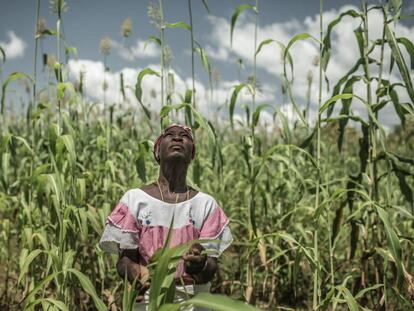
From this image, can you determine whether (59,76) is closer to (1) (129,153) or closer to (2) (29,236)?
(2) (29,236)

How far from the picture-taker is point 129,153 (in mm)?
3457

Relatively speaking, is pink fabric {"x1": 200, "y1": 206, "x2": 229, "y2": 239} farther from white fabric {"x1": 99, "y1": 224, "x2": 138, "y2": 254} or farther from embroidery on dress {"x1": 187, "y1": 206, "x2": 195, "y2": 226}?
white fabric {"x1": 99, "y1": 224, "x2": 138, "y2": 254}

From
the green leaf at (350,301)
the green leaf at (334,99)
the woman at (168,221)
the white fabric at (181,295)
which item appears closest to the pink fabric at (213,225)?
the woman at (168,221)

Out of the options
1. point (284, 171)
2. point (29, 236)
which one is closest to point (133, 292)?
point (29, 236)

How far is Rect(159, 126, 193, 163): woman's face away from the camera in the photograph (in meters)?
1.82

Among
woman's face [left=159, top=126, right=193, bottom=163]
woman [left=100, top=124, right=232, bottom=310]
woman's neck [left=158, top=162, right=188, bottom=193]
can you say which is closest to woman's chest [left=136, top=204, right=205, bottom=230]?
woman [left=100, top=124, right=232, bottom=310]

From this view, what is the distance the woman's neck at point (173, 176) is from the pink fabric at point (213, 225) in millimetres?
197

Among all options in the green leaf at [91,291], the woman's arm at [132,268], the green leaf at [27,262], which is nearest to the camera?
the green leaf at [91,291]

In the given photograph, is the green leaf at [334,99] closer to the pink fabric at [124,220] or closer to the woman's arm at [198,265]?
the woman's arm at [198,265]

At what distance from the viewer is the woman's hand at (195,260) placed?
1.50 m

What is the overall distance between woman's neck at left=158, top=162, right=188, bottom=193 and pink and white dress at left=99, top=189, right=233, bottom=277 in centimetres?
10

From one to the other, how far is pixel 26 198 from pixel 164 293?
1.65 m

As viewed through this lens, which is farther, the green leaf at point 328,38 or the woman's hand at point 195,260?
the green leaf at point 328,38

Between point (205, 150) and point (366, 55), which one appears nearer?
point (366, 55)
